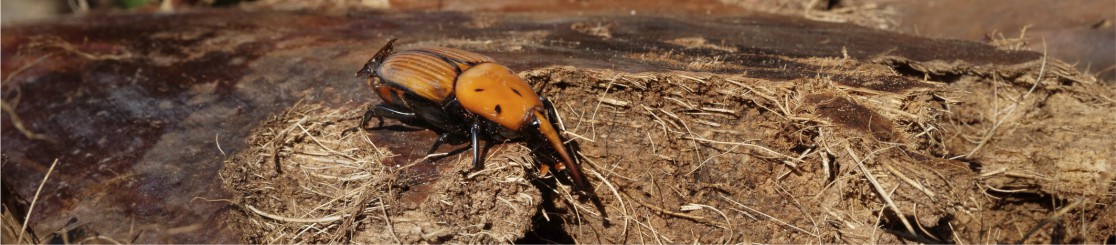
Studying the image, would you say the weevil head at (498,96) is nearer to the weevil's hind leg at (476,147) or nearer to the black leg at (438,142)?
the weevil's hind leg at (476,147)

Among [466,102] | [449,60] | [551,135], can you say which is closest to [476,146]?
[466,102]

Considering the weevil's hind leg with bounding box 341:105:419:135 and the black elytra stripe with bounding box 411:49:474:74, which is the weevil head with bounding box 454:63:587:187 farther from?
the weevil's hind leg with bounding box 341:105:419:135

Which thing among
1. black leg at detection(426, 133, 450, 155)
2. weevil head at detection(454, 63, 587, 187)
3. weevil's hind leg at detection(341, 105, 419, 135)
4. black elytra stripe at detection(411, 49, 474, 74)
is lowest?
black leg at detection(426, 133, 450, 155)

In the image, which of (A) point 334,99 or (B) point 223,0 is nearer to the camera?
(A) point 334,99

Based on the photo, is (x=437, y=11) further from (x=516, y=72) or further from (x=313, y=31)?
(x=516, y=72)

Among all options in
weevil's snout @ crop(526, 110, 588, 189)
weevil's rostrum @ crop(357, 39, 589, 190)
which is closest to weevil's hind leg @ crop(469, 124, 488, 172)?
weevil's rostrum @ crop(357, 39, 589, 190)

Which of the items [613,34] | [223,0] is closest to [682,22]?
[613,34]

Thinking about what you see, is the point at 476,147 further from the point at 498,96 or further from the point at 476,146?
the point at 498,96

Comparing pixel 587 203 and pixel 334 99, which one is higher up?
pixel 334 99
